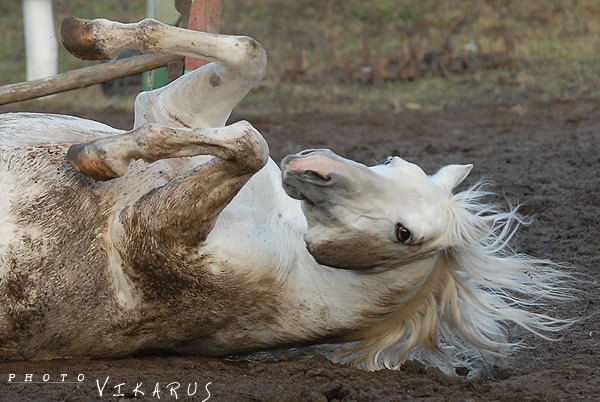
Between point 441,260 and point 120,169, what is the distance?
1101 millimetres

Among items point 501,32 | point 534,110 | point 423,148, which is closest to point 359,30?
point 501,32

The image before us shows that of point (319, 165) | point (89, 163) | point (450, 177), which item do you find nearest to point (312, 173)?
point (319, 165)

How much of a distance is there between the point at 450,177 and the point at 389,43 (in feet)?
29.5

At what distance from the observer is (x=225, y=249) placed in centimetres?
275

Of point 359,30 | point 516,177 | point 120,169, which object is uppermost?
point 120,169

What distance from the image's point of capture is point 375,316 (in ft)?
9.57

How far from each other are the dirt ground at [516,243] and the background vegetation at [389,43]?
83 centimetres

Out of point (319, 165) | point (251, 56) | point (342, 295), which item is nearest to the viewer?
point (319, 165)

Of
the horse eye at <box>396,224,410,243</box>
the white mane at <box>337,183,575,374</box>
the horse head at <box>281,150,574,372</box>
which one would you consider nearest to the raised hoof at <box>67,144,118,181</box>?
the horse head at <box>281,150,574,372</box>

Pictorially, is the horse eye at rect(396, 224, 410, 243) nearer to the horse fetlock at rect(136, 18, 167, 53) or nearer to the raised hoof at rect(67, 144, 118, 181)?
the raised hoof at rect(67, 144, 118, 181)

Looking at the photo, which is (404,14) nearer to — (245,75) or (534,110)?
(534,110)

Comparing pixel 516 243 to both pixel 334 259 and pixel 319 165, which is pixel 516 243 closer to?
pixel 334 259

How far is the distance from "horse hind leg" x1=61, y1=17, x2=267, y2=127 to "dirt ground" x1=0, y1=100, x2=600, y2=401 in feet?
3.08

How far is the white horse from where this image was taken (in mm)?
2691
